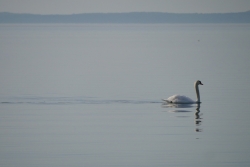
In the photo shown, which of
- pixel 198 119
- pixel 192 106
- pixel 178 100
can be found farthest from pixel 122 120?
pixel 192 106

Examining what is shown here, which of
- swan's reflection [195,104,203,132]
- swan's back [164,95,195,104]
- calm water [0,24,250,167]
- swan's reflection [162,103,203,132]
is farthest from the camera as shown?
swan's back [164,95,195,104]

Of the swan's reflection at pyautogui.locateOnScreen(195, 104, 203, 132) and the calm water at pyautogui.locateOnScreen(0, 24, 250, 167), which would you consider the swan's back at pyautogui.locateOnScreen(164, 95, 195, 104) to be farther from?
the swan's reflection at pyautogui.locateOnScreen(195, 104, 203, 132)

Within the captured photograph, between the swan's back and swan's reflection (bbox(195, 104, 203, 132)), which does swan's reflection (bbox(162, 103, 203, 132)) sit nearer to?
swan's reflection (bbox(195, 104, 203, 132))

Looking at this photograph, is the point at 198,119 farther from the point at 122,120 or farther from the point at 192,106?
the point at 192,106

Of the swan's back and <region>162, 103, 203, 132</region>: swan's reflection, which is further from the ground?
the swan's back

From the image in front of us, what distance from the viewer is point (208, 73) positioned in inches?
1383

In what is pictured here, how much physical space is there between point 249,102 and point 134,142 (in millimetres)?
8013

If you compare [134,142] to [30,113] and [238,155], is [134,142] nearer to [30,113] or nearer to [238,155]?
[238,155]

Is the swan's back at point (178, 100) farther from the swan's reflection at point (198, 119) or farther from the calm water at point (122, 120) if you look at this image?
the swan's reflection at point (198, 119)

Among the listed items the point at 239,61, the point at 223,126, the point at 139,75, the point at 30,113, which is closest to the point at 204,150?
the point at 223,126

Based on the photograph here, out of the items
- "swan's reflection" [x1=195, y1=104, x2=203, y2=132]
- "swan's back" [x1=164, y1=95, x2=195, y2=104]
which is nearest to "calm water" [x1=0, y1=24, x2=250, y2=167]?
"swan's reflection" [x1=195, y1=104, x2=203, y2=132]

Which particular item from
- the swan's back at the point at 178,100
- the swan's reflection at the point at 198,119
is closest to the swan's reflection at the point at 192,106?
the swan's reflection at the point at 198,119

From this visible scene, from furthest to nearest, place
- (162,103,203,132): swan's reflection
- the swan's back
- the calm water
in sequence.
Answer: the swan's back < (162,103,203,132): swan's reflection < the calm water

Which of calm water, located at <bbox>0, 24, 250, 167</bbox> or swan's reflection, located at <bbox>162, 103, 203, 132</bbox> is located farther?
swan's reflection, located at <bbox>162, 103, 203, 132</bbox>
